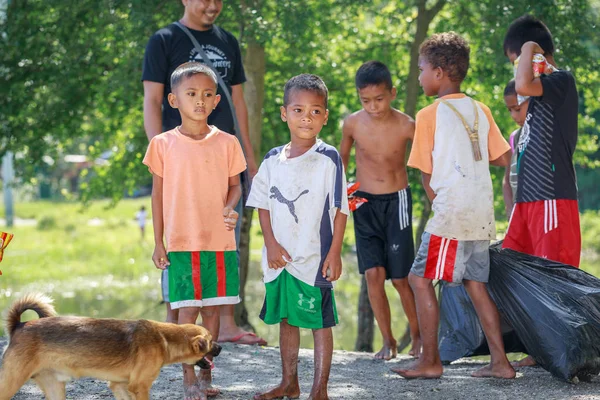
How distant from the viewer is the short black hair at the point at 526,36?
6070mm

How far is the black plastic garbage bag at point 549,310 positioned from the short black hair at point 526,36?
4.41 feet

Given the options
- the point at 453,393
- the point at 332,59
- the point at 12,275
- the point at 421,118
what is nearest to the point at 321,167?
the point at 421,118

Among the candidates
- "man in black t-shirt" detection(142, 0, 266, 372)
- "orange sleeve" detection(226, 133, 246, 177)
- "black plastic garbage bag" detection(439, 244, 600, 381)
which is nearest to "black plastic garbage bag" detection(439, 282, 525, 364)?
"black plastic garbage bag" detection(439, 244, 600, 381)

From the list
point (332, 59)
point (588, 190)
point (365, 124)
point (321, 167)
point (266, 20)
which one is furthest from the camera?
point (588, 190)

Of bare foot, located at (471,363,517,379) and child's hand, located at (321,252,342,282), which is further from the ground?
child's hand, located at (321,252,342,282)

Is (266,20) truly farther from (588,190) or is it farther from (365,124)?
(588,190)

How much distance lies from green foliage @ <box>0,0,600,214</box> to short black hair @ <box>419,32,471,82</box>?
284 centimetres

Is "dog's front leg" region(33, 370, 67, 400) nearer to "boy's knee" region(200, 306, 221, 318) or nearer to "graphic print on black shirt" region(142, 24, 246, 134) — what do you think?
"boy's knee" region(200, 306, 221, 318)

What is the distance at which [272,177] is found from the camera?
4.94 m

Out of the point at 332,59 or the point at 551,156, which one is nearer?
the point at 551,156

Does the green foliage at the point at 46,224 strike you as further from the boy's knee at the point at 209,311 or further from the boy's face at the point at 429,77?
the boy's knee at the point at 209,311

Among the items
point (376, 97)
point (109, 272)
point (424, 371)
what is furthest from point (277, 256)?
point (109, 272)

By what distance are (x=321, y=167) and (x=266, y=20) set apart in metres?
4.03

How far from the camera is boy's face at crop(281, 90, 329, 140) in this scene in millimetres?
4906
